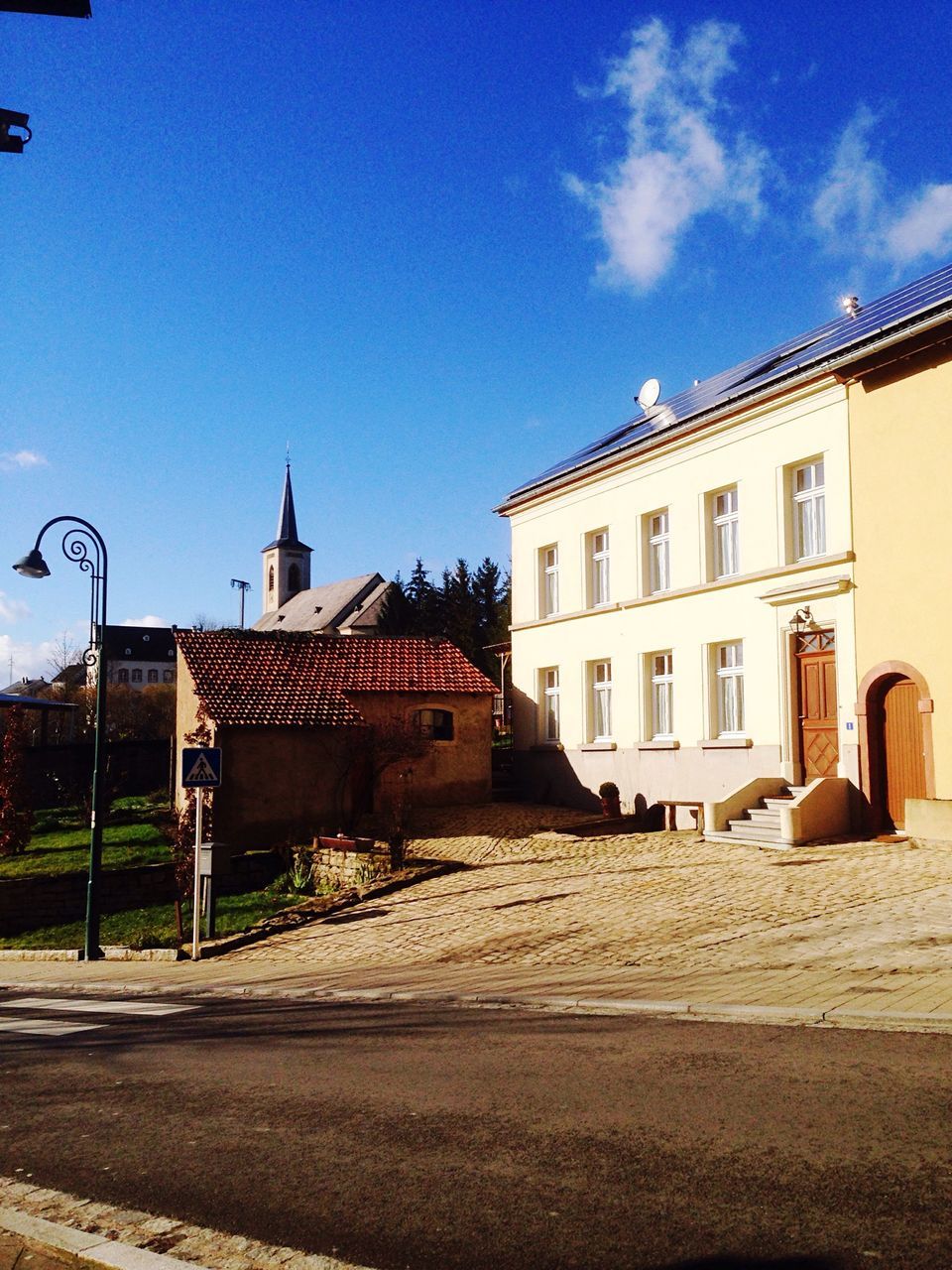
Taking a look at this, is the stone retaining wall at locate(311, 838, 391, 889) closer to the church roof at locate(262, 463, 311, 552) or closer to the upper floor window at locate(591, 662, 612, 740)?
the upper floor window at locate(591, 662, 612, 740)

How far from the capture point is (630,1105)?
5719 millimetres

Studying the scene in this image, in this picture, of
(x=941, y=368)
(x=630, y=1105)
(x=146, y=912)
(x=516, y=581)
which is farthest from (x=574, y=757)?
(x=630, y=1105)

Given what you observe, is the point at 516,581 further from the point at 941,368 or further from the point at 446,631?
the point at 446,631

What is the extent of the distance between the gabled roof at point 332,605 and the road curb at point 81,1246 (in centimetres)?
6763

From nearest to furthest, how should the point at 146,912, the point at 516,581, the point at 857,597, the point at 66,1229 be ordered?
the point at 66,1229 < the point at 857,597 < the point at 146,912 < the point at 516,581

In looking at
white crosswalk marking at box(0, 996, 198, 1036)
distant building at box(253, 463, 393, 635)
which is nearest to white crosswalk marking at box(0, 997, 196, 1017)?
white crosswalk marking at box(0, 996, 198, 1036)

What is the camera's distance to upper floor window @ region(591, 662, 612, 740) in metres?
25.5

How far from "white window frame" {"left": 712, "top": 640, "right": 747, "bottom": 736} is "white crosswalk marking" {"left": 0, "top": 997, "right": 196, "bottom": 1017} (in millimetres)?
13102

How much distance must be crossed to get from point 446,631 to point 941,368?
48.8 m

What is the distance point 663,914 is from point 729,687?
30.2 ft

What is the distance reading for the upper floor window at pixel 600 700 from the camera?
25.5 metres

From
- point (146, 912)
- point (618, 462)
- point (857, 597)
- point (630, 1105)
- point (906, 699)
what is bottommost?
point (146, 912)

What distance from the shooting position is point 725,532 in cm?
2186

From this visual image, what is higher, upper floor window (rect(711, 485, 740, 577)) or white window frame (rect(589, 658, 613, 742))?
upper floor window (rect(711, 485, 740, 577))
